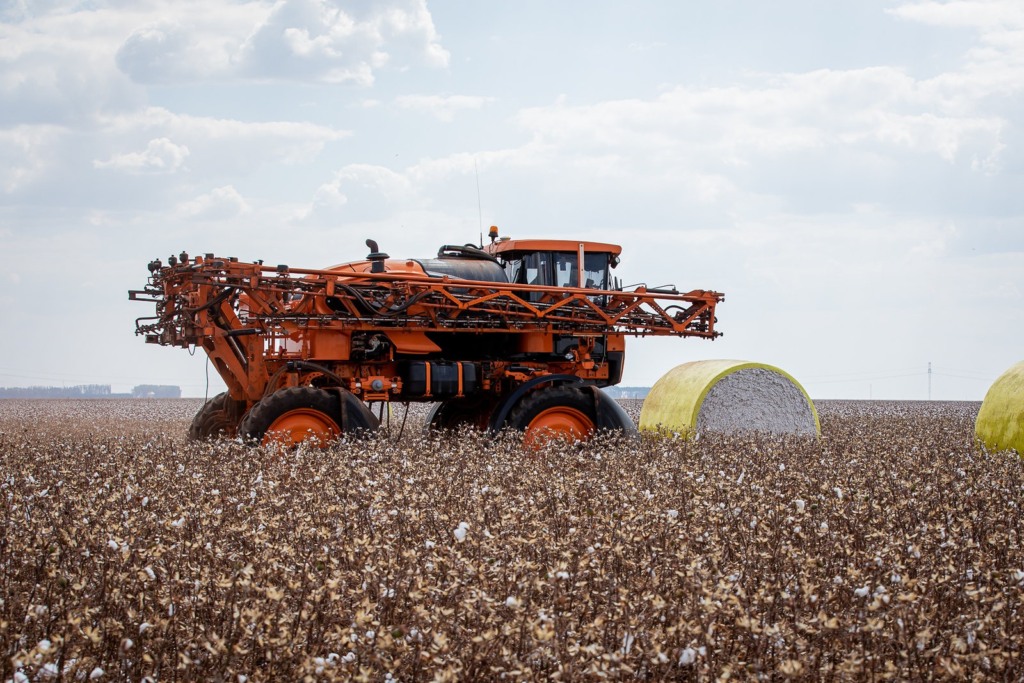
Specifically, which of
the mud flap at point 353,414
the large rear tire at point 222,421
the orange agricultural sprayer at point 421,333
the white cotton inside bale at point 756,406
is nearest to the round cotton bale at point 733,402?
the white cotton inside bale at point 756,406

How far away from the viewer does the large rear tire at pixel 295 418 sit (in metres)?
10.4

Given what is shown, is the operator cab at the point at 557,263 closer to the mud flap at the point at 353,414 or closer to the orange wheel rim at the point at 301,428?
the mud flap at the point at 353,414

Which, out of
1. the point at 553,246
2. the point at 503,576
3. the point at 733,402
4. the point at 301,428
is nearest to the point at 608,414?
the point at 553,246

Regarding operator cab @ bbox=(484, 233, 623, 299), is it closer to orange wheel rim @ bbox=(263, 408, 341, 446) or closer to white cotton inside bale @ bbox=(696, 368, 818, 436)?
white cotton inside bale @ bbox=(696, 368, 818, 436)

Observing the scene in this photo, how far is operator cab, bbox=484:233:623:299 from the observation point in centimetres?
1306

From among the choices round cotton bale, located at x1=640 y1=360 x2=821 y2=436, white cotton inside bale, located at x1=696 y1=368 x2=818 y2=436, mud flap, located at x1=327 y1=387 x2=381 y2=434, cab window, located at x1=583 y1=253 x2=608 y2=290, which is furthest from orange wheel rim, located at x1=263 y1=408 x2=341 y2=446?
white cotton inside bale, located at x1=696 y1=368 x2=818 y2=436

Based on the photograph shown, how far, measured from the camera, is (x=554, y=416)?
12086mm

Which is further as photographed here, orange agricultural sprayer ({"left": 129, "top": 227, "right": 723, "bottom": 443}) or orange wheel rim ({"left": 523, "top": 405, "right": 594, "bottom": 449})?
orange wheel rim ({"left": 523, "top": 405, "right": 594, "bottom": 449})

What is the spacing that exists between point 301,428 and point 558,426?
2.96 m

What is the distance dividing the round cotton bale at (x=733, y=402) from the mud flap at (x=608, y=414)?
60.2 inches

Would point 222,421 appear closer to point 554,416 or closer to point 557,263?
point 554,416

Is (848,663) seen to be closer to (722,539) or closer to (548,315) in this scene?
(722,539)

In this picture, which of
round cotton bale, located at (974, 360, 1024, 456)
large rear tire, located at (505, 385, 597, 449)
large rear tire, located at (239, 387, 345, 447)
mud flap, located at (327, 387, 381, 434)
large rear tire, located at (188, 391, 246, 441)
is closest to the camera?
large rear tire, located at (239, 387, 345, 447)

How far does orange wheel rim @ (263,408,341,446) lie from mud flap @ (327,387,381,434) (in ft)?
0.50
